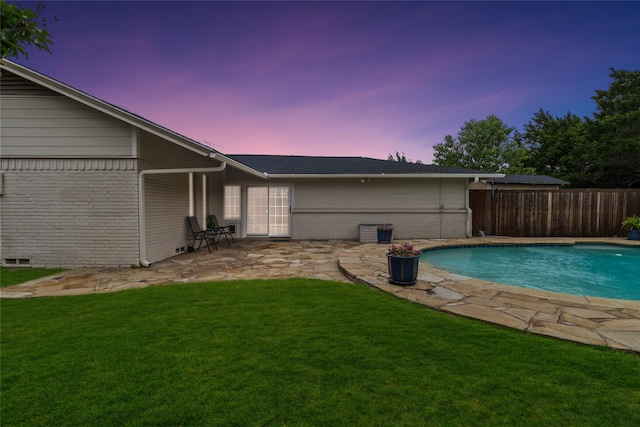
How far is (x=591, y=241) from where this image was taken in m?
9.82

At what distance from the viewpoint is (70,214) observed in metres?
6.05

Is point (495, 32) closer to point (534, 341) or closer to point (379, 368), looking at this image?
point (534, 341)

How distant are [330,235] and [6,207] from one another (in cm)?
819

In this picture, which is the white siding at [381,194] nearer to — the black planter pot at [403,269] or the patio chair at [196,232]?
the patio chair at [196,232]

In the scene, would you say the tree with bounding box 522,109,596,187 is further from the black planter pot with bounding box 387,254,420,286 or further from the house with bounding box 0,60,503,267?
the house with bounding box 0,60,503,267

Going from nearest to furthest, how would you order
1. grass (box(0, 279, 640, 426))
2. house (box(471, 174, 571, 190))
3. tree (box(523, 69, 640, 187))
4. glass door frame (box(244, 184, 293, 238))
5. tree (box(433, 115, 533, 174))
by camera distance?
1. grass (box(0, 279, 640, 426))
2. glass door frame (box(244, 184, 293, 238))
3. house (box(471, 174, 571, 190))
4. tree (box(523, 69, 640, 187))
5. tree (box(433, 115, 533, 174))

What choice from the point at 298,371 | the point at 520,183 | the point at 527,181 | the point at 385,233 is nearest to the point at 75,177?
the point at 298,371

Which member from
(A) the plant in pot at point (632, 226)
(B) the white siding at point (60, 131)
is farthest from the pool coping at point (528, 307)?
(A) the plant in pot at point (632, 226)

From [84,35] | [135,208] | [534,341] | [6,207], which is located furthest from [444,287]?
[84,35]

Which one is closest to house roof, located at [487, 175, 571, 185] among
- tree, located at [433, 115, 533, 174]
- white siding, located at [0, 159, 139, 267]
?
tree, located at [433, 115, 533, 174]

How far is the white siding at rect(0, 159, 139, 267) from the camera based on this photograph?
6000 millimetres

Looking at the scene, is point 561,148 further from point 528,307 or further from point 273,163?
point 528,307

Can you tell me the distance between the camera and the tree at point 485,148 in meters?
29.5

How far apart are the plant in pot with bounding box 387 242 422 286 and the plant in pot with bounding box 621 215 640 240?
10.8 metres
